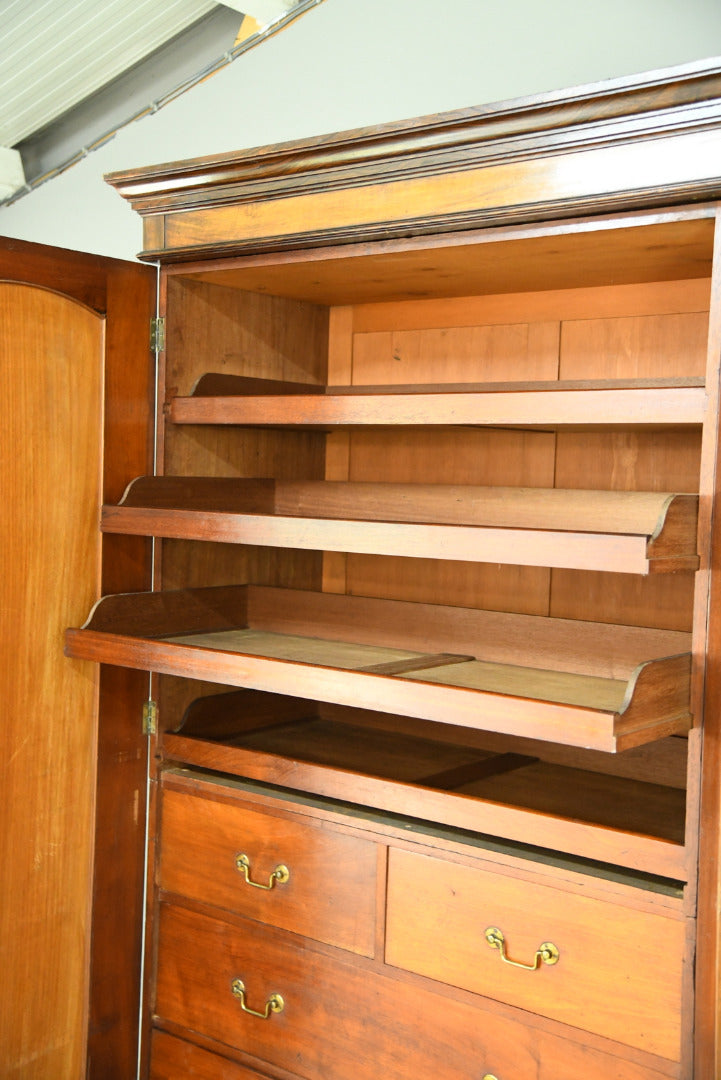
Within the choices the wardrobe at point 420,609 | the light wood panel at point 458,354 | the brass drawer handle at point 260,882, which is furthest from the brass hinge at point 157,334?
the brass drawer handle at point 260,882

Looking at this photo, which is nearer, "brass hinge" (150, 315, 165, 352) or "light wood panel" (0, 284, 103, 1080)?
"light wood panel" (0, 284, 103, 1080)

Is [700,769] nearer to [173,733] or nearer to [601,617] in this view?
[601,617]

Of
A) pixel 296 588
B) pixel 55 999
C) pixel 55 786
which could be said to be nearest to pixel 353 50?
pixel 296 588

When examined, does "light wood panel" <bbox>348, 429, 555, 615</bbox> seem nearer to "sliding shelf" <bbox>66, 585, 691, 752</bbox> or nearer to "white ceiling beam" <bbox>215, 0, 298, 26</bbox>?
"sliding shelf" <bbox>66, 585, 691, 752</bbox>

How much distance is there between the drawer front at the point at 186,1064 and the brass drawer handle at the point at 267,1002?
0.35 feet

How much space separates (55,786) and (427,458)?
985 mm

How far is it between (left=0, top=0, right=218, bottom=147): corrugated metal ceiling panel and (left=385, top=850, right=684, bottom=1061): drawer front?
237 centimetres

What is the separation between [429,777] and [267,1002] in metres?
0.50

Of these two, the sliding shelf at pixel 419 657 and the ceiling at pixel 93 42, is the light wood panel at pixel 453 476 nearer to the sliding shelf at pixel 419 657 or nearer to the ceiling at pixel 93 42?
the sliding shelf at pixel 419 657

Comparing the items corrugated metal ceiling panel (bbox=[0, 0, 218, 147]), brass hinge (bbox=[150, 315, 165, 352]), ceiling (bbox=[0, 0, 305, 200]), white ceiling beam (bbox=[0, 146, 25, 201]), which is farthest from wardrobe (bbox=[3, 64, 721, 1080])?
white ceiling beam (bbox=[0, 146, 25, 201])

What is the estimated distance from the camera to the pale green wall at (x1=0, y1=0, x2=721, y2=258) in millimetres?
2074

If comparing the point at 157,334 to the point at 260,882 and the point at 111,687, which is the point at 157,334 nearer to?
the point at 111,687

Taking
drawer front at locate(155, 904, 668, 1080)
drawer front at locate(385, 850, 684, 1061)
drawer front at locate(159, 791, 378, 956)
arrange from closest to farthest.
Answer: drawer front at locate(385, 850, 684, 1061)
drawer front at locate(155, 904, 668, 1080)
drawer front at locate(159, 791, 378, 956)

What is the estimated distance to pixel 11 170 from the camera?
378 centimetres
